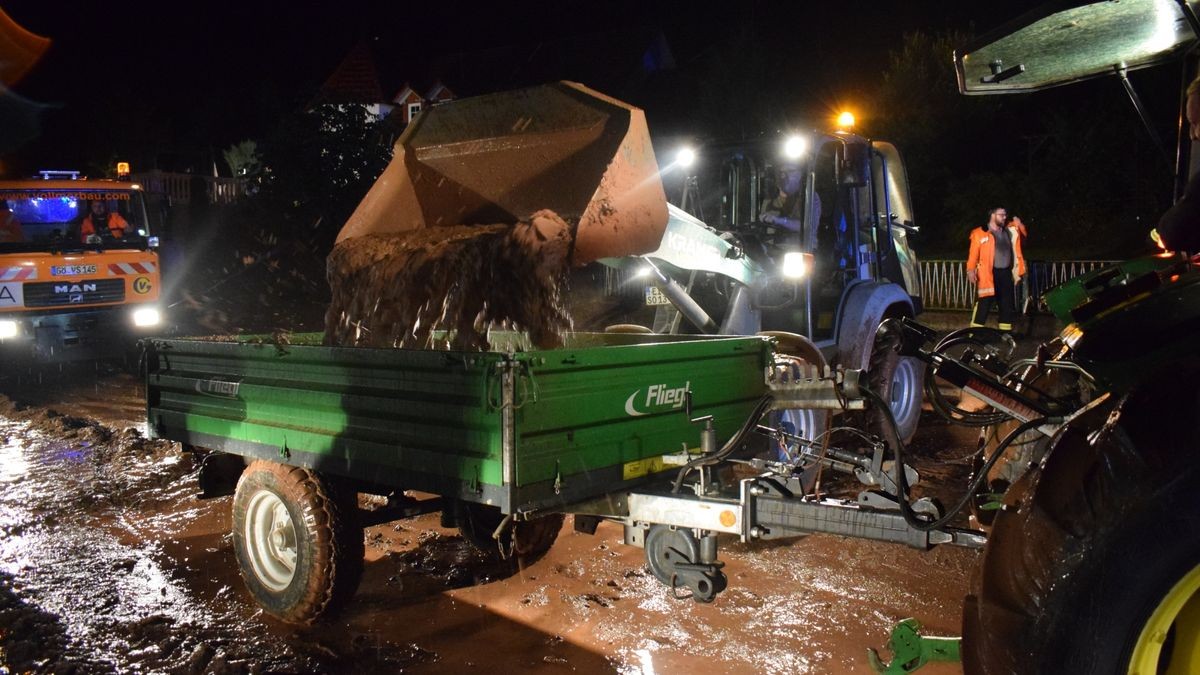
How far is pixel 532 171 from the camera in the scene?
5.43 meters

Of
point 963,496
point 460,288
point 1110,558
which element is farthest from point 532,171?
point 1110,558

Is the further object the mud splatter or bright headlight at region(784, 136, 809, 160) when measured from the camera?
bright headlight at region(784, 136, 809, 160)

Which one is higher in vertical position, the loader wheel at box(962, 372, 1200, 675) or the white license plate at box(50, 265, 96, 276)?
the white license plate at box(50, 265, 96, 276)

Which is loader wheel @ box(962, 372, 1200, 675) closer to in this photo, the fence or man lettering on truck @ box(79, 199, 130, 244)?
man lettering on truck @ box(79, 199, 130, 244)

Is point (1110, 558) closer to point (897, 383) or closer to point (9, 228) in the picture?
point (897, 383)

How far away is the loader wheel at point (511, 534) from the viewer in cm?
462

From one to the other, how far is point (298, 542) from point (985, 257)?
33.2 ft

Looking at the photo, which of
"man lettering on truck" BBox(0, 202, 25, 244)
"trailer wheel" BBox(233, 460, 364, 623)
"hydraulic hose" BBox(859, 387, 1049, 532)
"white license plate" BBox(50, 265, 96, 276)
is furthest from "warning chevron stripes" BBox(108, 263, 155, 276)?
"hydraulic hose" BBox(859, 387, 1049, 532)

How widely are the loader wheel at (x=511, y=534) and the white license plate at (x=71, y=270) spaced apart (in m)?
10.2

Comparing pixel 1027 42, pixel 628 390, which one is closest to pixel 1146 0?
pixel 1027 42

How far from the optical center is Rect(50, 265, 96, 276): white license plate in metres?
12.6

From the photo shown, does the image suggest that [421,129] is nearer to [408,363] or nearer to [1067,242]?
[408,363]

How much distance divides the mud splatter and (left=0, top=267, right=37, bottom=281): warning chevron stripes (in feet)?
30.5

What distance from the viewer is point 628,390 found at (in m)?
4.04
